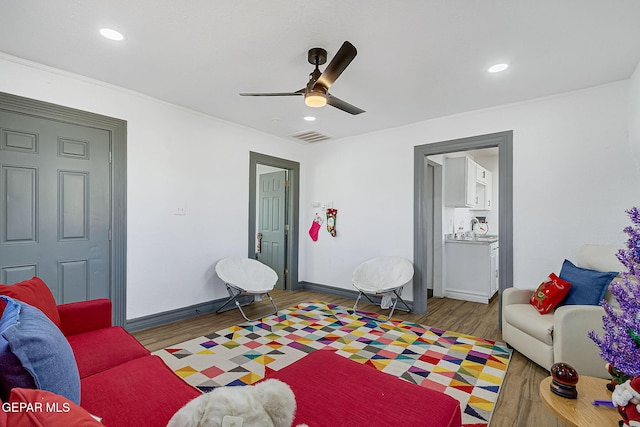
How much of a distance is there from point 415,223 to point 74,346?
3687 mm

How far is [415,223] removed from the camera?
424 centimetres

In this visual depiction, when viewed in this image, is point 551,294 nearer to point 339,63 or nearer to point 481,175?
point 339,63

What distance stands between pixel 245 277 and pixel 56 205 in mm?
2117

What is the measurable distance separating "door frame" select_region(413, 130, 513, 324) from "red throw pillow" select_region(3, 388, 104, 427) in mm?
3767

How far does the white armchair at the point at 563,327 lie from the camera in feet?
7.62

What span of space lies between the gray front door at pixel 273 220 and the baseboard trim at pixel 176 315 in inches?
48.2

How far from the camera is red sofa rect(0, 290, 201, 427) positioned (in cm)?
74

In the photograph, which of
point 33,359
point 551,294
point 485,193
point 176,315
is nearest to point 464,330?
point 551,294

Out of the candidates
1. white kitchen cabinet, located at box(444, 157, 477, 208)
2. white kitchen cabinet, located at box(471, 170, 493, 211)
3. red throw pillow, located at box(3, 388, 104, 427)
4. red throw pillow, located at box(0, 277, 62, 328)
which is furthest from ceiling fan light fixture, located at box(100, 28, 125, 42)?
white kitchen cabinet, located at box(471, 170, 493, 211)

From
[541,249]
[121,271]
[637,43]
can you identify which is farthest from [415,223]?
[121,271]

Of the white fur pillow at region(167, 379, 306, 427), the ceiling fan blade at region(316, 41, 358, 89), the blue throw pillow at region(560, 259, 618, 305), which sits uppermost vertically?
the ceiling fan blade at region(316, 41, 358, 89)

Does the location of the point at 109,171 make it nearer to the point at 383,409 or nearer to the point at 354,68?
the point at 354,68

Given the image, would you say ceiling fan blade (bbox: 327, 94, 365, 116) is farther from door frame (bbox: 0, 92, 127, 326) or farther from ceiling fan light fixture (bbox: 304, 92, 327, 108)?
door frame (bbox: 0, 92, 127, 326)

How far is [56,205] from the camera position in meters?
2.89
